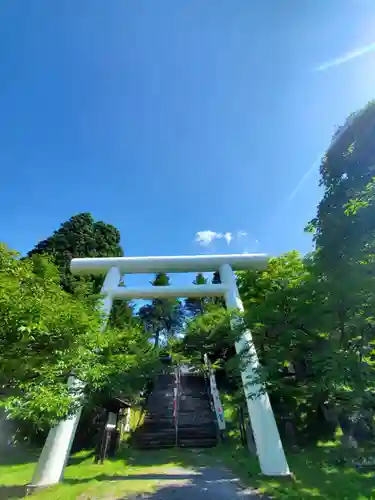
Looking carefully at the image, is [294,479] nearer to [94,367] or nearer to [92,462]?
[94,367]

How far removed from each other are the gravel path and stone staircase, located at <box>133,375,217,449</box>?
14.0ft

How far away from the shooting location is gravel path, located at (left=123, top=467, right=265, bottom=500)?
5.84 meters

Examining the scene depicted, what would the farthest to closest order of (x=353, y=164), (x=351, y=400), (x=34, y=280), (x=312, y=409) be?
(x=312, y=409), (x=353, y=164), (x=34, y=280), (x=351, y=400)

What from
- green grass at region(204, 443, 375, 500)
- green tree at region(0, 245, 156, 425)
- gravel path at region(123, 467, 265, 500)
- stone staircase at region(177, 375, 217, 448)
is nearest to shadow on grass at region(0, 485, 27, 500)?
green tree at region(0, 245, 156, 425)

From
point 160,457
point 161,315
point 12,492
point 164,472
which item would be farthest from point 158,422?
point 161,315

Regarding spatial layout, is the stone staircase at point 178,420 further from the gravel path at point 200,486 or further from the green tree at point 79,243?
the green tree at point 79,243

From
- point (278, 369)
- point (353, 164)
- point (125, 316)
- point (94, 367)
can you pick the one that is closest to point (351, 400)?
point (278, 369)

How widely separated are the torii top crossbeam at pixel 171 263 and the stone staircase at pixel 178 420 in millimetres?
6990

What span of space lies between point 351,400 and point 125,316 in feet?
42.5

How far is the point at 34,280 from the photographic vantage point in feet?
19.9

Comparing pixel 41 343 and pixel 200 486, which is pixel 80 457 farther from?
pixel 41 343

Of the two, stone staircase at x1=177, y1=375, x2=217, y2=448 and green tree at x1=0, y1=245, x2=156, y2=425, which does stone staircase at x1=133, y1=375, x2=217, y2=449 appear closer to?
stone staircase at x1=177, y1=375, x2=217, y2=448

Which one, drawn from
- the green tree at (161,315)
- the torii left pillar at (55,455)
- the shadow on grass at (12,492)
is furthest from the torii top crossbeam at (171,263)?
the green tree at (161,315)

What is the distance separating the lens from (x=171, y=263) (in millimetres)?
11703
